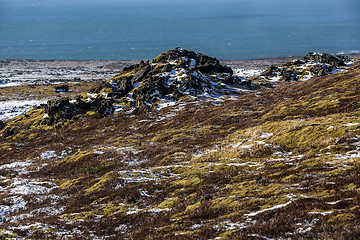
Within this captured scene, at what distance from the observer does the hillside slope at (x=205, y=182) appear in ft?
37.6

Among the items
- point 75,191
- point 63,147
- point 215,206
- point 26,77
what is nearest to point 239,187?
point 215,206

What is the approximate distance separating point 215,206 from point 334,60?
10641 cm

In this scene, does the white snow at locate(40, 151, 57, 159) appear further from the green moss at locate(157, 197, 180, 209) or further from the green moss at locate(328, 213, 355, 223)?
the green moss at locate(328, 213, 355, 223)

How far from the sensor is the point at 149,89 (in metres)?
64.4

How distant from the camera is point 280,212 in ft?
37.9

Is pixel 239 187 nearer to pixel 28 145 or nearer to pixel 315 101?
pixel 315 101

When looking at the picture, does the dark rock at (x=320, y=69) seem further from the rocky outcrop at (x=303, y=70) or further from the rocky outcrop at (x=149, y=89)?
→ the rocky outcrop at (x=149, y=89)

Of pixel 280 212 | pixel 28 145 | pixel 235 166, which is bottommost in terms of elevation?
pixel 28 145

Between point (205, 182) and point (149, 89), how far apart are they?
47504mm

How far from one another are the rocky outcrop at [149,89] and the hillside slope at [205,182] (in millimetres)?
18712

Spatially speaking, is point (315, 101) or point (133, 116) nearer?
point (315, 101)

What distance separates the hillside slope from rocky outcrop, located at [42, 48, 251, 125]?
61.4 feet

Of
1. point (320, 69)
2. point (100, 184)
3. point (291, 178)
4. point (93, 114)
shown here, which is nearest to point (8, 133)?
point (93, 114)

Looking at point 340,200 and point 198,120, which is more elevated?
point 340,200
